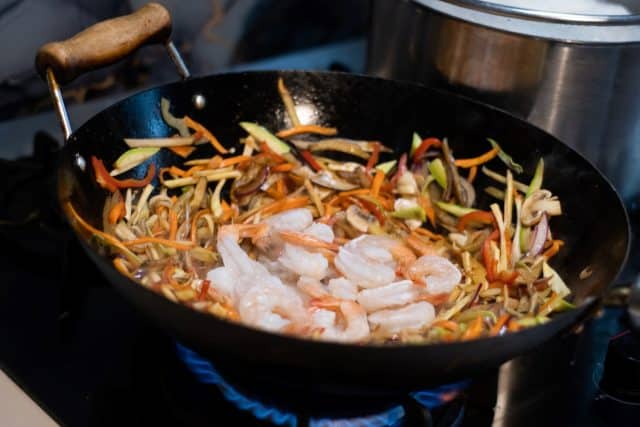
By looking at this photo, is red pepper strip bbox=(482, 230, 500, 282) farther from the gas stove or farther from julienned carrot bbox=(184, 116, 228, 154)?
julienned carrot bbox=(184, 116, 228, 154)

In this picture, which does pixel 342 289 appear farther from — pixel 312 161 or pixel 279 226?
pixel 312 161

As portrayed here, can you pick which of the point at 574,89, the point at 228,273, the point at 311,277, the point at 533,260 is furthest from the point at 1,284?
the point at 574,89

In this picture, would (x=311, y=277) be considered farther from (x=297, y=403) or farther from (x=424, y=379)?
(x=424, y=379)

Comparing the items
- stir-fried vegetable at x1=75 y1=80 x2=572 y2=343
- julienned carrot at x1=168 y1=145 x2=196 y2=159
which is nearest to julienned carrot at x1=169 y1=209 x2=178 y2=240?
stir-fried vegetable at x1=75 y1=80 x2=572 y2=343

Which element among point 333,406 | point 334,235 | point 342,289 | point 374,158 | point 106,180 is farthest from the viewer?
point 374,158

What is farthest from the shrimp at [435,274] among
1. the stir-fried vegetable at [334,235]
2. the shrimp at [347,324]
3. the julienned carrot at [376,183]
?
the julienned carrot at [376,183]

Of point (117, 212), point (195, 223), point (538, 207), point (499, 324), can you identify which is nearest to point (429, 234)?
point (538, 207)
